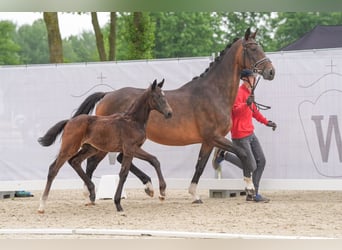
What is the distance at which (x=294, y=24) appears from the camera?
55.3 m

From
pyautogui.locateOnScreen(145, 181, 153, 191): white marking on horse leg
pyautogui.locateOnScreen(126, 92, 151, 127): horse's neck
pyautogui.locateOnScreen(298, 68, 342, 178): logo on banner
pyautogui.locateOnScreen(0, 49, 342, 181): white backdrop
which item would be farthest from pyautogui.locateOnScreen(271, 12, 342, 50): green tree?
pyautogui.locateOnScreen(126, 92, 151, 127): horse's neck

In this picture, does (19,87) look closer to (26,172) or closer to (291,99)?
(26,172)

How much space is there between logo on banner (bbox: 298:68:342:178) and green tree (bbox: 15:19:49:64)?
248 feet

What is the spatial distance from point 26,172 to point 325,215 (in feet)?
18.8

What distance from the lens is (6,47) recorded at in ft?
187

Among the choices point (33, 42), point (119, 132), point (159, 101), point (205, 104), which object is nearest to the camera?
point (159, 101)

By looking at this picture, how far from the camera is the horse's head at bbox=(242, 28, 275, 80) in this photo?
9422mm

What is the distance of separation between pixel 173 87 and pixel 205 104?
1661 millimetres

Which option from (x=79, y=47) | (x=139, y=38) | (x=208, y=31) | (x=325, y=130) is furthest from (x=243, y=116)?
(x=79, y=47)

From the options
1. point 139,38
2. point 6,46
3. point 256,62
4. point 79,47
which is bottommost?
point 256,62

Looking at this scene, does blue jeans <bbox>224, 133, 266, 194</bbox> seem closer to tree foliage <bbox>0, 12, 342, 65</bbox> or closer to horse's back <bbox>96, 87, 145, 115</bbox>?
horse's back <bbox>96, 87, 145, 115</bbox>

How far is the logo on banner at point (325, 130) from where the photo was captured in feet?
33.5

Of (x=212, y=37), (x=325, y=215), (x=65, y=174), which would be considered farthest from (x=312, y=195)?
(x=212, y=37)

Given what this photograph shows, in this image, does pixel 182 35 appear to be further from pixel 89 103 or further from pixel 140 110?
pixel 140 110
